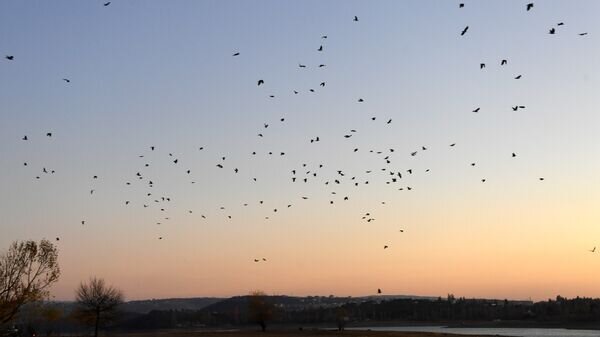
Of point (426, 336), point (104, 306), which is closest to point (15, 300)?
point (104, 306)

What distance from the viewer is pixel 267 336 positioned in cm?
9788

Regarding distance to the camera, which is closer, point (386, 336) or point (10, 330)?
point (10, 330)

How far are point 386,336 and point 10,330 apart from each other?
42870 mm

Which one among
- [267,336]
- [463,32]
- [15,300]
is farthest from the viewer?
[267,336]

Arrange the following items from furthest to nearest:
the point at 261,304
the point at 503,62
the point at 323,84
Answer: the point at 261,304, the point at 323,84, the point at 503,62

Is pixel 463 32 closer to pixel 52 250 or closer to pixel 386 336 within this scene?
pixel 52 250

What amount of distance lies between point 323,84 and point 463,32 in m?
10.6

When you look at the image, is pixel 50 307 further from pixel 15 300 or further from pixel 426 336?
pixel 426 336

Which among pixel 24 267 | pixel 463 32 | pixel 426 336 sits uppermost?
pixel 463 32

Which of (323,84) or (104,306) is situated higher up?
(323,84)

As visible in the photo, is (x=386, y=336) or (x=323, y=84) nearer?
(x=323, y=84)

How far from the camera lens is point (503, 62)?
3052 cm

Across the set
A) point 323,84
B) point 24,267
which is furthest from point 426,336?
point 323,84

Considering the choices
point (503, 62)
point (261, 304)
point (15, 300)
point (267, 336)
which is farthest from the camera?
point (261, 304)
